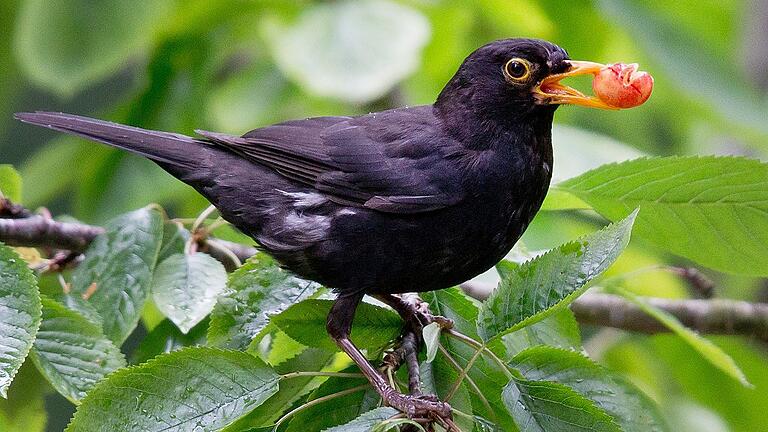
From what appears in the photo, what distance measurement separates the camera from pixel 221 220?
351 centimetres

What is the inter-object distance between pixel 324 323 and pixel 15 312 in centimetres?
82

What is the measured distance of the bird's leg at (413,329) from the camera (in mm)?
2684

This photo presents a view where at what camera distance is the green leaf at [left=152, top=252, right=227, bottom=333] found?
9.55 ft

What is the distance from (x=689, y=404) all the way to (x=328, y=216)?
276cm

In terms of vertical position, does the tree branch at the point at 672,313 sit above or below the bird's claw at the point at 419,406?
above

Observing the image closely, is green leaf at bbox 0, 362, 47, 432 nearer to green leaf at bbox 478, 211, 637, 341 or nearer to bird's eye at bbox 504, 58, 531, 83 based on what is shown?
green leaf at bbox 478, 211, 637, 341

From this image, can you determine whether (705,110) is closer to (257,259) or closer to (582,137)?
(582,137)

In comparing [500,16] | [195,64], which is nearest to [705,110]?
[500,16]

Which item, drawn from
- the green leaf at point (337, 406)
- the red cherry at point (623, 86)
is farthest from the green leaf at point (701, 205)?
the green leaf at point (337, 406)

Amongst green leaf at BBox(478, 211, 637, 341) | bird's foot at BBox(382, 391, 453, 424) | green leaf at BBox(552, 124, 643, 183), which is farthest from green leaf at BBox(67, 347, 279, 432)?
green leaf at BBox(552, 124, 643, 183)

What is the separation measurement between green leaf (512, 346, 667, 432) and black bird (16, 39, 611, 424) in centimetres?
47

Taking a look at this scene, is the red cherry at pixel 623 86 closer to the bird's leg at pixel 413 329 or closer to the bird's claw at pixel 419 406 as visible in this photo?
the bird's leg at pixel 413 329

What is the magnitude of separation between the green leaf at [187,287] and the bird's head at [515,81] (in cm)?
97

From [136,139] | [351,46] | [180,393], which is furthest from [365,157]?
[351,46]
